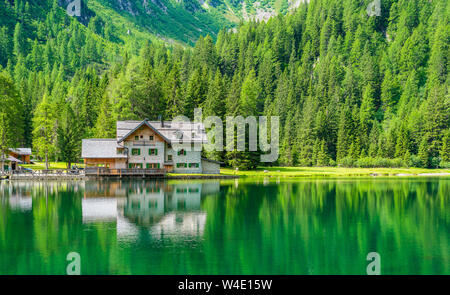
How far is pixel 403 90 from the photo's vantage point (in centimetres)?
14350

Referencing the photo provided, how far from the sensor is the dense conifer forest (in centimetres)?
8794

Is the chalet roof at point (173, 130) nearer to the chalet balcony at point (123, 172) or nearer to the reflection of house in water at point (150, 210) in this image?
the chalet balcony at point (123, 172)

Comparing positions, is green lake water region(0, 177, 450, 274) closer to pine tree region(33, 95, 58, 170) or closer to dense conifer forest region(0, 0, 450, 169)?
pine tree region(33, 95, 58, 170)

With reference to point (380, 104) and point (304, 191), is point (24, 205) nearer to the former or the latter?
point (304, 191)

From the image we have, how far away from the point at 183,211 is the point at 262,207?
6.67 metres

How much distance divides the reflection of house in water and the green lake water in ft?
0.26

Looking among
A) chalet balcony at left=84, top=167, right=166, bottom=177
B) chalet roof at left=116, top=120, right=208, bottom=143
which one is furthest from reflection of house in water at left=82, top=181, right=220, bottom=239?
chalet roof at left=116, top=120, right=208, bottom=143

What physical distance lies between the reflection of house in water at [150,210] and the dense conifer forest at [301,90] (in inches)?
1266

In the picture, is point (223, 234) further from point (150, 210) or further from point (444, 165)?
point (444, 165)

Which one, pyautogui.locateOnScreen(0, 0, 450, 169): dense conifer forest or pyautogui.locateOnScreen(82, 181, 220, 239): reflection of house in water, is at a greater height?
pyautogui.locateOnScreen(0, 0, 450, 169): dense conifer forest

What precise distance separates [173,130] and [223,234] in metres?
53.3

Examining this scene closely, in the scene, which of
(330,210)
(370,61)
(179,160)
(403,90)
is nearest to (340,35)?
(370,61)

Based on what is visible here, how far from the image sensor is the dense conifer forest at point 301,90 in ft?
289
